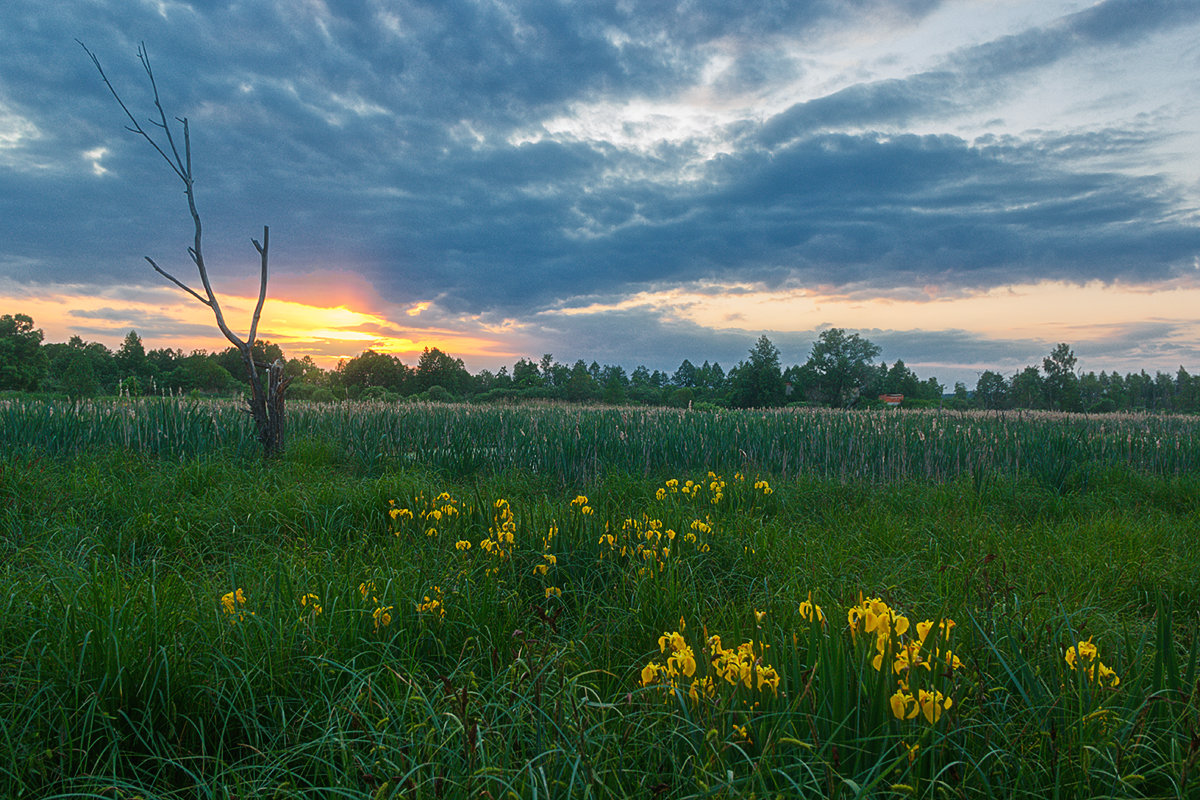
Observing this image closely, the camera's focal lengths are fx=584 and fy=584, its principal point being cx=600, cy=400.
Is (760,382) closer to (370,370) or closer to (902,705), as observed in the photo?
(370,370)

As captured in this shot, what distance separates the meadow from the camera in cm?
187

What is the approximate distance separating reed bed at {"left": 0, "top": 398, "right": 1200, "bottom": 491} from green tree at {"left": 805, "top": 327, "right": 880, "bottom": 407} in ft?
213

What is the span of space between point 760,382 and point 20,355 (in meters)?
81.5

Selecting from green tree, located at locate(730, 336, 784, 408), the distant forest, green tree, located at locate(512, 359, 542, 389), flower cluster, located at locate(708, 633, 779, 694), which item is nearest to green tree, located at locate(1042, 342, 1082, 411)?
the distant forest

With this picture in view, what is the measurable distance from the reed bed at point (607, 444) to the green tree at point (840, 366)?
65052 mm

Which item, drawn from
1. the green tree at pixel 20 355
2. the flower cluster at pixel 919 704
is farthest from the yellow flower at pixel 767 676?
the green tree at pixel 20 355

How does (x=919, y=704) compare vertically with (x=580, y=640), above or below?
above

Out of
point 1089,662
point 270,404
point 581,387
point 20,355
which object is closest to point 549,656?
point 1089,662

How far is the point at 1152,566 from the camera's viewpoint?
4852 millimetres

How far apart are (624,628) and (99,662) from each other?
237 cm

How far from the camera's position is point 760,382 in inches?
2820

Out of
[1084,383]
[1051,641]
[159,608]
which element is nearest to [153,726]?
[159,608]

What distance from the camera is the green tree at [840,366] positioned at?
2943 inches

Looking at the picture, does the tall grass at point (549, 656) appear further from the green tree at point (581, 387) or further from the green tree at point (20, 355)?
the green tree at point (20, 355)
